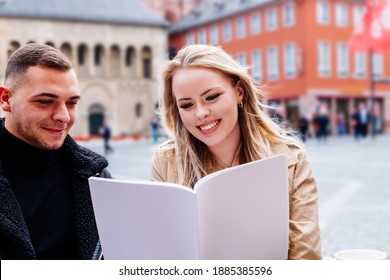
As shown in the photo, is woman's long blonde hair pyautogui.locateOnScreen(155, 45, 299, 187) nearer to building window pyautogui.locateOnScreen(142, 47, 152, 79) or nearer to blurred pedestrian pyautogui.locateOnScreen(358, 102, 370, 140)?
building window pyautogui.locateOnScreen(142, 47, 152, 79)

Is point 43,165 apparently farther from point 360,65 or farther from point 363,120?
point 360,65

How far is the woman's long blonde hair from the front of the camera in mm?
1894

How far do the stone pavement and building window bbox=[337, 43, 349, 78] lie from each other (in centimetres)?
1571

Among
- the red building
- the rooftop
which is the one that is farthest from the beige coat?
the red building

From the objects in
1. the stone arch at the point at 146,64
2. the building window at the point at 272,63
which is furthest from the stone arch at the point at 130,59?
the building window at the point at 272,63

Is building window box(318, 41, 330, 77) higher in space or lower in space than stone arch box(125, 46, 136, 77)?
higher

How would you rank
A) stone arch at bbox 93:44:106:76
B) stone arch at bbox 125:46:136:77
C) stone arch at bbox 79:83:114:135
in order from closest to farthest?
stone arch at bbox 93:44:106:76
stone arch at bbox 125:46:136:77
stone arch at bbox 79:83:114:135

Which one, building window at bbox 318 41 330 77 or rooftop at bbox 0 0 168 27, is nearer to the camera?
rooftop at bbox 0 0 168 27

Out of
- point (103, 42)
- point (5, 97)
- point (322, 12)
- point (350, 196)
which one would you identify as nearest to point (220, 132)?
point (5, 97)

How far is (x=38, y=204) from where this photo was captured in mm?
1777

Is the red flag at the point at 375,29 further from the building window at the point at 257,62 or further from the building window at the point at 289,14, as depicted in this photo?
the building window at the point at 257,62

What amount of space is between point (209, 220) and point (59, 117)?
51 cm

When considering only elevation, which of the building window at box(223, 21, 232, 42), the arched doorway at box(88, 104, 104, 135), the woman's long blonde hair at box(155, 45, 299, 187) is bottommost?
the arched doorway at box(88, 104, 104, 135)
